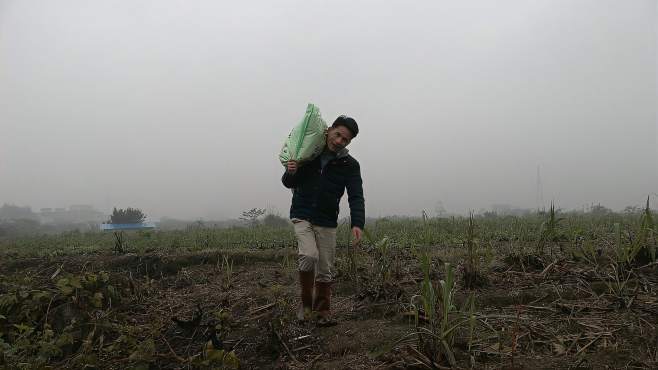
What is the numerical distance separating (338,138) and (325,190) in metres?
0.42

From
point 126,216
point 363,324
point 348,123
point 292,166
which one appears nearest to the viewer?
point 363,324

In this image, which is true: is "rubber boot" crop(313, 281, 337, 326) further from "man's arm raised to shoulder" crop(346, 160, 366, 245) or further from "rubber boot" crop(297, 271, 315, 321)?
"man's arm raised to shoulder" crop(346, 160, 366, 245)

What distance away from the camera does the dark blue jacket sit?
3.10 meters

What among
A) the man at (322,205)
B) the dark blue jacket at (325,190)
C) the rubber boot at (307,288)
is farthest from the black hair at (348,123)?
the rubber boot at (307,288)

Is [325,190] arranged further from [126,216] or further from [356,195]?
[126,216]

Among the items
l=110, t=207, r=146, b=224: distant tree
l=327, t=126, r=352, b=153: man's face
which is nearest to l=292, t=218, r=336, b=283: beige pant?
l=327, t=126, r=352, b=153: man's face

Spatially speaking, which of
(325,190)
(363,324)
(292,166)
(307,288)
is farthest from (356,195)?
(363,324)

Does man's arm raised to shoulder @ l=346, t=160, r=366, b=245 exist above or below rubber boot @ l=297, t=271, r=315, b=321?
above

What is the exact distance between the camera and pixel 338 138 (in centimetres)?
304

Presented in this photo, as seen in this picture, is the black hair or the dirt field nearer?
the dirt field

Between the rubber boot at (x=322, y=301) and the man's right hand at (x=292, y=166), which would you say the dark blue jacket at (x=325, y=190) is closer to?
the man's right hand at (x=292, y=166)

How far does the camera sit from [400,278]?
11.7 feet

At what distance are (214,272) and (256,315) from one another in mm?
1770

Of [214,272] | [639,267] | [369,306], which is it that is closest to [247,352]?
[369,306]
